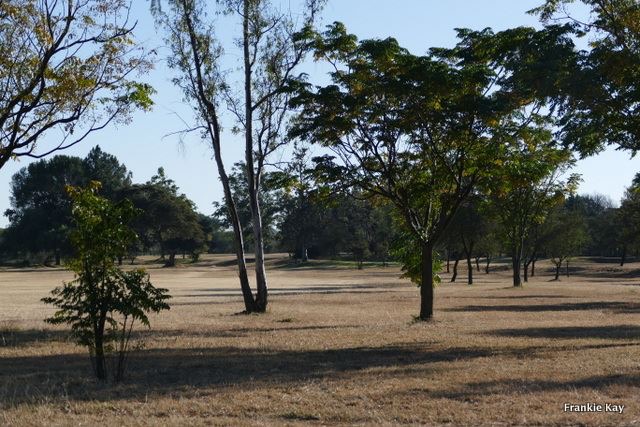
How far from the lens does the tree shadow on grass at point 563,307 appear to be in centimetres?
3131

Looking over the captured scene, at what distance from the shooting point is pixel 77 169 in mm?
112375

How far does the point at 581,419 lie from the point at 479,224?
52.5 m

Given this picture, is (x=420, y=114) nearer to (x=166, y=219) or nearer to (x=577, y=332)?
(x=577, y=332)

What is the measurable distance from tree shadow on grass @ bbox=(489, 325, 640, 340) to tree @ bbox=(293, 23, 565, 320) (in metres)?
3.56

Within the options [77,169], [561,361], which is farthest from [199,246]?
[561,361]

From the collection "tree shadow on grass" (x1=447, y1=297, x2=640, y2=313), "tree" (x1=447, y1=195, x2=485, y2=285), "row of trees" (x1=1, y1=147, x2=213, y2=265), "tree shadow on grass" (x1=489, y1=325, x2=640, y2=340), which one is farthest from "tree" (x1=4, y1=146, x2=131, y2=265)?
"tree shadow on grass" (x1=489, y1=325, x2=640, y2=340)

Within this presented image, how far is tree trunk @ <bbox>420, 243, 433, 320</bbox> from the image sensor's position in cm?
2284

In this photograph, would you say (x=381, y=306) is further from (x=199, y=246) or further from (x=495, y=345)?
(x=199, y=246)

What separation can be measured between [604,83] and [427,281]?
30.2ft

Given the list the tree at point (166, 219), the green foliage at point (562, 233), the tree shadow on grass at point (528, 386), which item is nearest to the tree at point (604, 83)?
the tree shadow on grass at point (528, 386)

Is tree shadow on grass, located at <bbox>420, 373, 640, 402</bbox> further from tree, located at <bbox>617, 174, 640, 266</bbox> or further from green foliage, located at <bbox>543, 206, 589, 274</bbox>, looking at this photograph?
green foliage, located at <bbox>543, 206, 589, 274</bbox>

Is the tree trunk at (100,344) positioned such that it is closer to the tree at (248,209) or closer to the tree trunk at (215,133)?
the tree trunk at (215,133)

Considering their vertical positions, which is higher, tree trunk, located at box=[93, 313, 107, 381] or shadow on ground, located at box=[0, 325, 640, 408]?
tree trunk, located at box=[93, 313, 107, 381]

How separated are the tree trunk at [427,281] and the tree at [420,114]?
0.05 m
